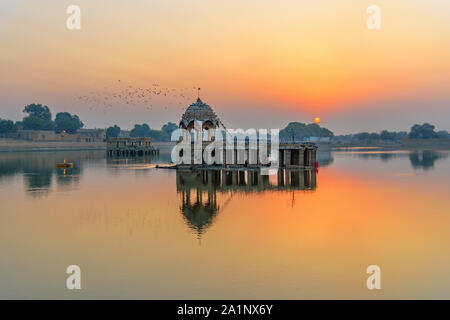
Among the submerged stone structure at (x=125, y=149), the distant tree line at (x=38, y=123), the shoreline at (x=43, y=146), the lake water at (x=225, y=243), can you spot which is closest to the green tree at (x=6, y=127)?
the distant tree line at (x=38, y=123)

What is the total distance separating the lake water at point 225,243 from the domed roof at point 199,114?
78.7 ft

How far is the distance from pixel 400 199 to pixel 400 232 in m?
12.1

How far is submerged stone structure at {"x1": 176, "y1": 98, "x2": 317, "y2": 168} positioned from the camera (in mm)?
56656

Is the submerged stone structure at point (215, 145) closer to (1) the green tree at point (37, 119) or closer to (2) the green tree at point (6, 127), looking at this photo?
(2) the green tree at point (6, 127)

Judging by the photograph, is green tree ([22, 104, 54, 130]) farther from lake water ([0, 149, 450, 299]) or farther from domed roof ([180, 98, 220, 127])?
lake water ([0, 149, 450, 299])

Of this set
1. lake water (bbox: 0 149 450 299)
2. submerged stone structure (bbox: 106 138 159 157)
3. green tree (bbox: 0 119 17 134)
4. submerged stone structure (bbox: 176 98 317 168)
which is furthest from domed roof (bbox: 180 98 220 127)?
green tree (bbox: 0 119 17 134)

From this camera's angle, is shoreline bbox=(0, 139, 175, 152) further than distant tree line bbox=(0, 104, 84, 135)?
No

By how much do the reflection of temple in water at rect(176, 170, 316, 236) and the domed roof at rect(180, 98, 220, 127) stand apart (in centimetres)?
814

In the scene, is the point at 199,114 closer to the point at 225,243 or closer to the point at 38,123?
the point at 225,243

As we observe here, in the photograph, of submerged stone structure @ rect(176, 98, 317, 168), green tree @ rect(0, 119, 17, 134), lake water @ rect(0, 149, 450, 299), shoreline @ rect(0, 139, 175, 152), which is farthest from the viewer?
green tree @ rect(0, 119, 17, 134)

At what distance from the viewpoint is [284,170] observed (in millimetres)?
55875
